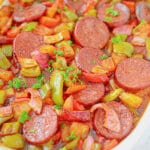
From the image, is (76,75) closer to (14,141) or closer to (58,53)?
(58,53)

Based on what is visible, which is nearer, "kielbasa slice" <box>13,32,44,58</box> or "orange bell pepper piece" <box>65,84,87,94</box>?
"orange bell pepper piece" <box>65,84,87,94</box>

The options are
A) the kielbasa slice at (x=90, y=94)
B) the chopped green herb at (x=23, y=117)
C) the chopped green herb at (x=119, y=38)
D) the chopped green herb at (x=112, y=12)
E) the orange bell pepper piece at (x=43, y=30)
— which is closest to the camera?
the chopped green herb at (x=23, y=117)

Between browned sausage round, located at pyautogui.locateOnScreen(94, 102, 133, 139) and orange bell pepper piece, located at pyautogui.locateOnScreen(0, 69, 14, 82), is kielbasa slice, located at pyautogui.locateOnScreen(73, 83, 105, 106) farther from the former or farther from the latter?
orange bell pepper piece, located at pyautogui.locateOnScreen(0, 69, 14, 82)

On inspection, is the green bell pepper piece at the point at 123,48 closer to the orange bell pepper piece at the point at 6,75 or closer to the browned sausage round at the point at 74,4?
the browned sausage round at the point at 74,4

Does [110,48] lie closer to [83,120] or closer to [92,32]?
[92,32]

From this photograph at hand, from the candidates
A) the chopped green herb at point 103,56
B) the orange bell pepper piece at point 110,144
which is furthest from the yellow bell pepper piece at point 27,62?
the orange bell pepper piece at point 110,144

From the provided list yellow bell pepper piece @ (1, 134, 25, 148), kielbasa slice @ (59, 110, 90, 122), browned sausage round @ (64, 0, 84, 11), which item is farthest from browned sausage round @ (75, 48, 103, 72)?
yellow bell pepper piece @ (1, 134, 25, 148)
